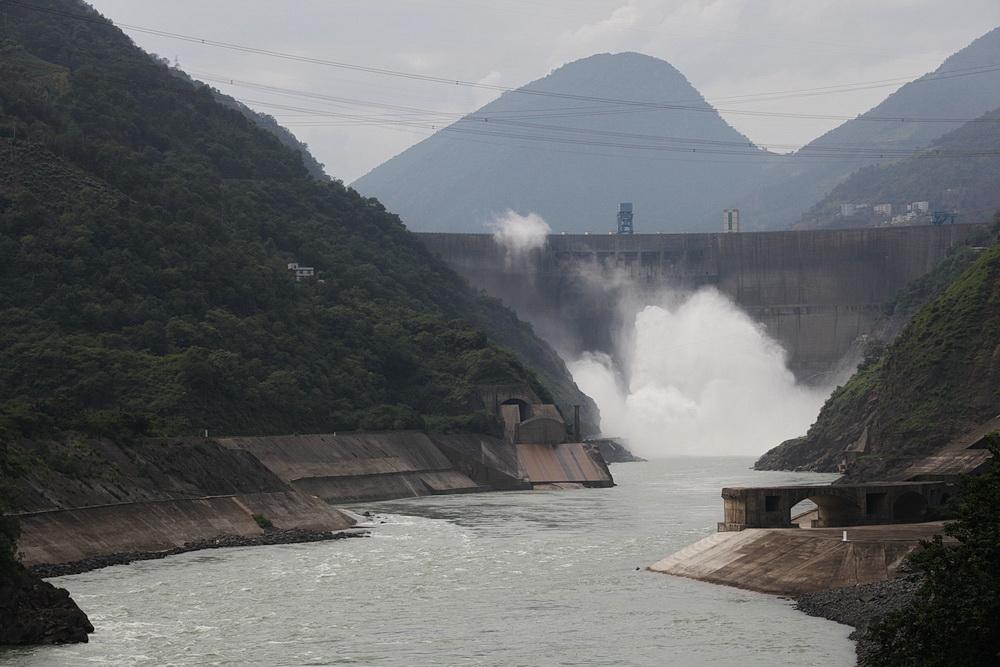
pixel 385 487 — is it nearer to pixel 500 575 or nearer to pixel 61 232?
pixel 61 232

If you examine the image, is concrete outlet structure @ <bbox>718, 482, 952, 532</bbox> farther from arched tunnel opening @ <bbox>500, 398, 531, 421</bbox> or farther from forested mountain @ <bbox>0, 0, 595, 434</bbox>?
arched tunnel opening @ <bbox>500, 398, 531, 421</bbox>

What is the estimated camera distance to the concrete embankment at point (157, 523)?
75.8 meters

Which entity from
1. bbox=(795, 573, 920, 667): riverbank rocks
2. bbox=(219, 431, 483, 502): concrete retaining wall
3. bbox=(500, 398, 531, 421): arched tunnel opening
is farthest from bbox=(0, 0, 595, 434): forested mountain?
bbox=(795, 573, 920, 667): riverbank rocks

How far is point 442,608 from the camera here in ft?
219

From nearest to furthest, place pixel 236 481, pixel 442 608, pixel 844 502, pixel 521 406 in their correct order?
pixel 442 608 → pixel 844 502 → pixel 236 481 → pixel 521 406

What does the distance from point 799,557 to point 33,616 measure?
1252 inches

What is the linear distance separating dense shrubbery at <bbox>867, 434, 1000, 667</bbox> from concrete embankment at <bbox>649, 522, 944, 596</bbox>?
80.9 ft

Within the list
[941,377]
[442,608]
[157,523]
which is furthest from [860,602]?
[941,377]

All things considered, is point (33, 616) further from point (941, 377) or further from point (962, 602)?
point (941, 377)

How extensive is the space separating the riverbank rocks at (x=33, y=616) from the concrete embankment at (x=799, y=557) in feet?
92.7

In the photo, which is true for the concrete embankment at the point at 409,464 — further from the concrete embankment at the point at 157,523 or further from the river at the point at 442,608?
the river at the point at 442,608

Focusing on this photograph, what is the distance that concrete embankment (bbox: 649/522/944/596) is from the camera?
68.2m

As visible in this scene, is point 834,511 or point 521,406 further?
point 521,406

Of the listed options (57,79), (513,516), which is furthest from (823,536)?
(57,79)
